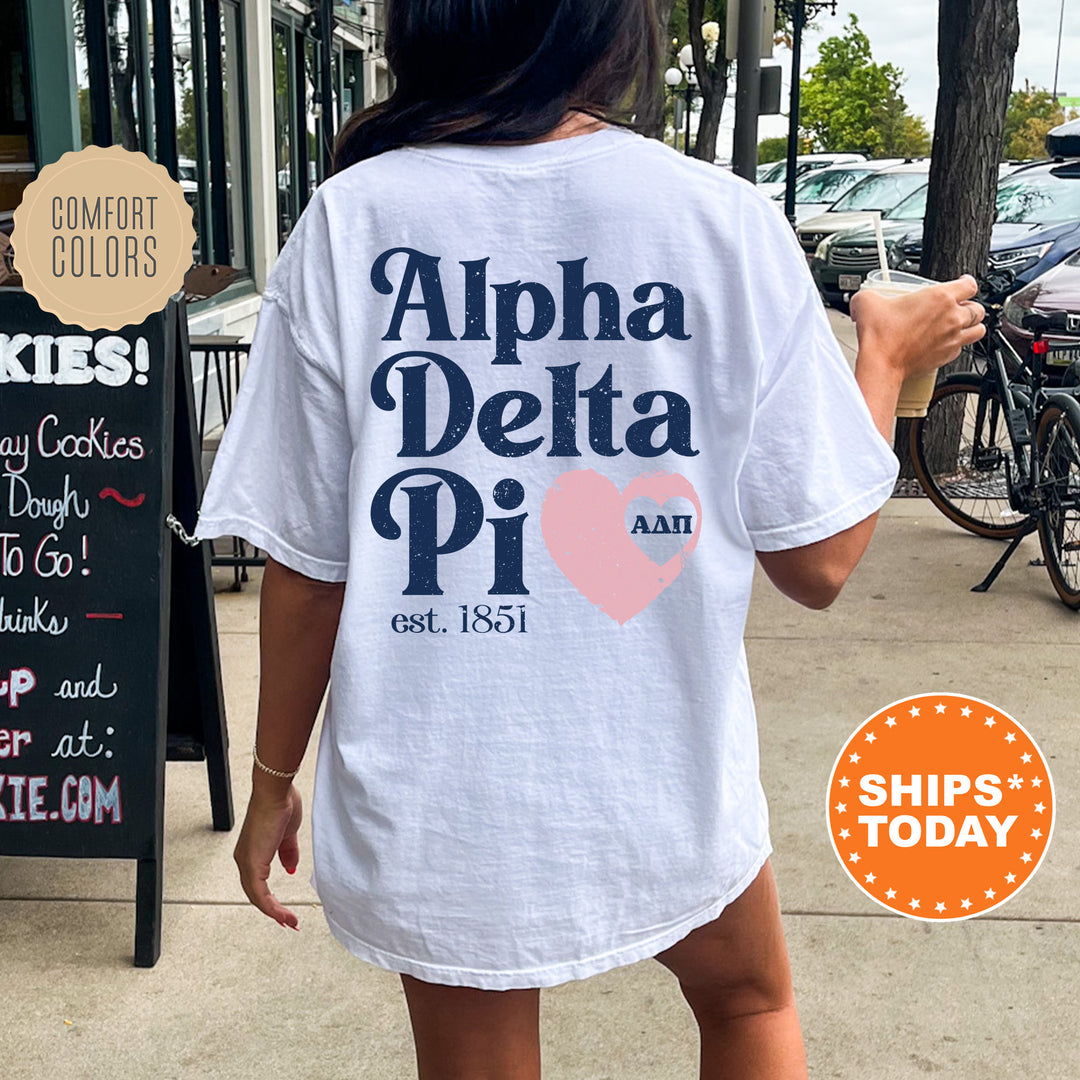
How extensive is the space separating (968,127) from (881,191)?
14.2 m

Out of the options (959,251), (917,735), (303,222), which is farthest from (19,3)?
(303,222)

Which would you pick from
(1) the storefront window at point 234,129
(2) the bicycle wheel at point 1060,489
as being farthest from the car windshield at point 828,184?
(2) the bicycle wheel at point 1060,489

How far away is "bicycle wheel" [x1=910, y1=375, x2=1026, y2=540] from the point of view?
6.76 metres

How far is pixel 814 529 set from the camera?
1.50m

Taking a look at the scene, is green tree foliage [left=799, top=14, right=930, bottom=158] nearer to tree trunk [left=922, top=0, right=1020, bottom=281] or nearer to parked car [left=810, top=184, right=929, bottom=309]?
parked car [left=810, top=184, right=929, bottom=309]

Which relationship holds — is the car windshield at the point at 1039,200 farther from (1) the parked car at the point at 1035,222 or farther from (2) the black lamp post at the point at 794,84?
(2) the black lamp post at the point at 794,84

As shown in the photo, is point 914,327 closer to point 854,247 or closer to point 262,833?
point 262,833

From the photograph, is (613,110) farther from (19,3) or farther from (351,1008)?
(19,3)

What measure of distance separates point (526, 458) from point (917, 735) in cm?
293

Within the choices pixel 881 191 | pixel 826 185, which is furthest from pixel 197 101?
pixel 826 185

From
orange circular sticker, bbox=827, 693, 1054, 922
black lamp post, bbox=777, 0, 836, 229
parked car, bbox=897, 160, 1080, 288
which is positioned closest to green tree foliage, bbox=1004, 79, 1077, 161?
black lamp post, bbox=777, 0, 836, 229

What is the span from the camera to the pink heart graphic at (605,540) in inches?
56.9

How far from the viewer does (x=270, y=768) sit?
5.44 ft

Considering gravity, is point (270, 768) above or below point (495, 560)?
below
